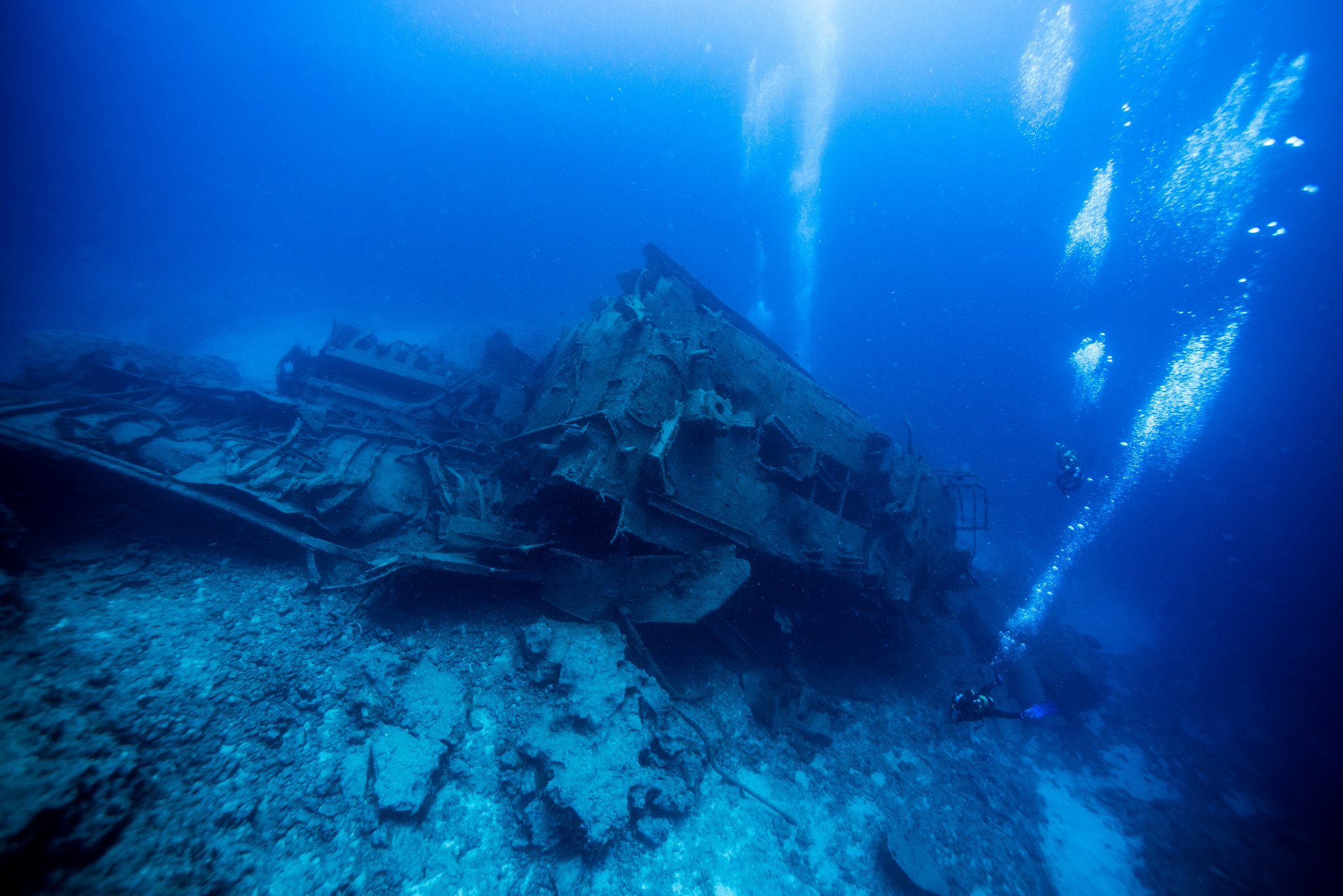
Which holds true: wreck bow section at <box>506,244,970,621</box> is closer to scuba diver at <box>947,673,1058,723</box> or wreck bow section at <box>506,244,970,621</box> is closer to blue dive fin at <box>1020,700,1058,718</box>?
scuba diver at <box>947,673,1058,723</box>

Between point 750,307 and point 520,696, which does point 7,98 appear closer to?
point 520,696

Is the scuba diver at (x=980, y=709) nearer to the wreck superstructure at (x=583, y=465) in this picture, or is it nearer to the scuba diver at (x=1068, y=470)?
the wreck superstructure at (x=583, y=465)

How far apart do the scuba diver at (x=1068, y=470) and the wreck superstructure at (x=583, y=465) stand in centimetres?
543

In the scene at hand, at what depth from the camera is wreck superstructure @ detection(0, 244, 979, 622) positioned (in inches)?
209

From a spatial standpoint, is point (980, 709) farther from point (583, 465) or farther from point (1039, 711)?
point (583, 465)

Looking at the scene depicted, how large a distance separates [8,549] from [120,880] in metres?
3.54

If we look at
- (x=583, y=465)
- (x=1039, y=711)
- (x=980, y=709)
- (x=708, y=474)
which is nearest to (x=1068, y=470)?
(x=1039, y=711)

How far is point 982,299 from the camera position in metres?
74.0

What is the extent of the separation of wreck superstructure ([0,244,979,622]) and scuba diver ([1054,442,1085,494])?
5.43 m

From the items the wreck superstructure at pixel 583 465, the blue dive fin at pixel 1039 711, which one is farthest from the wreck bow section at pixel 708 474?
the blue dive fin at pixel 1039 711

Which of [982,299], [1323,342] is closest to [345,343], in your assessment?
[1323,342]

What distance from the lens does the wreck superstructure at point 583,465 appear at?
532cm

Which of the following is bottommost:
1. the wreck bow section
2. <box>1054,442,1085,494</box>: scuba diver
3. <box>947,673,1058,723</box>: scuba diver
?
<box>947,673,1058,723</box>: scuba diver

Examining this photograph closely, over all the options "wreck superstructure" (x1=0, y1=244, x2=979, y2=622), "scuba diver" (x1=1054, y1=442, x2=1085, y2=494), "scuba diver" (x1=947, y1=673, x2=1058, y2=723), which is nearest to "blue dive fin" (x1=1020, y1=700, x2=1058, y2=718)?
"scuba diver" (x1=947, y1=673, x2=1058, y2=723)
